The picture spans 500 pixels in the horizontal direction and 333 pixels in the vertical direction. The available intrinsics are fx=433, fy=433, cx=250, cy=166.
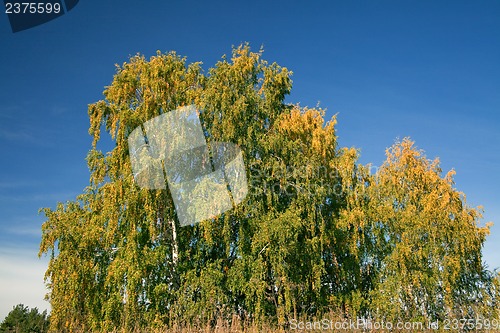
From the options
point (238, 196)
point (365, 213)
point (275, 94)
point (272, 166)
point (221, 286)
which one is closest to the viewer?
point (221, 286)

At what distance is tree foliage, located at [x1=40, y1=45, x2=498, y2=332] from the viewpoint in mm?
17984

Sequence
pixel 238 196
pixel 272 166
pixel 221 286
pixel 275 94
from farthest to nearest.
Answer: pixel 275 94 → pixel 272 166 → pixel 238 196 → pixel 221 286

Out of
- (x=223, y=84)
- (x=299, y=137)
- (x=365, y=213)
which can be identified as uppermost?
(x=223, y=84)

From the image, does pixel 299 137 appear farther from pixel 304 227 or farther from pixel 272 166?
pixel 304 227

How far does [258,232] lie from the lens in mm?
18703

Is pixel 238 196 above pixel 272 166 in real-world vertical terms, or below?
below

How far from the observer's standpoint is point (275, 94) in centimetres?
2400

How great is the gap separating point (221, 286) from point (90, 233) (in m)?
6.43

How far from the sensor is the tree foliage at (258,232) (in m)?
18.0

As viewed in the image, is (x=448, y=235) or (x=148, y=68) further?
(x=448, y=235)

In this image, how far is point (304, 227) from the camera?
2127 cm

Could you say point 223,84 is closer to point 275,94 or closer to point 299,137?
point 275,94

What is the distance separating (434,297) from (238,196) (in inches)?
442

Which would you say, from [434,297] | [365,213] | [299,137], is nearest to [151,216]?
[299,137]
